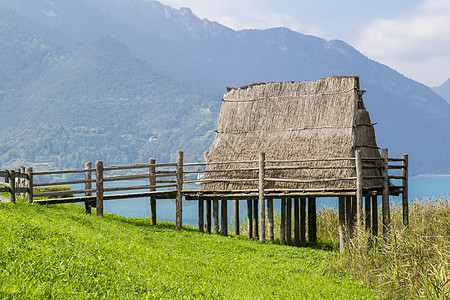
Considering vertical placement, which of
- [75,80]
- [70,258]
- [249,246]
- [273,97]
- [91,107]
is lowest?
[249,246]

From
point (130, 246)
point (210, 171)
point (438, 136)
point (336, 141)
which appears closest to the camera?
point (130, 246)

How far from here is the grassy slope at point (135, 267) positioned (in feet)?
25.6

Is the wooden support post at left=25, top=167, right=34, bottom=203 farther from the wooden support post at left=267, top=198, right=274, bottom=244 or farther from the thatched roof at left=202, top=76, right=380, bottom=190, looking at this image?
the wooden support post at left=267, top=198, right=274, bottom=244

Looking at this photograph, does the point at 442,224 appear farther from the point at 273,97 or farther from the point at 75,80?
the point at 75,80

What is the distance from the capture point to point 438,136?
197 metres

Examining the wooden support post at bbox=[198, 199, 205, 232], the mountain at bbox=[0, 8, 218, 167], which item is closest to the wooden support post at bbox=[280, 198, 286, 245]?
the wooden support post at bbox=[198, 199, 205, 232]

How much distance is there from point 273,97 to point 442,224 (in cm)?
764

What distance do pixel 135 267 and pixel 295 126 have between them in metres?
10.0

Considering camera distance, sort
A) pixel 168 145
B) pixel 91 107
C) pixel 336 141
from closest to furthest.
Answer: pixel 336 141, pixel 168 145, pixel 91 107

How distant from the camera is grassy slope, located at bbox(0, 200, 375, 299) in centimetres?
779

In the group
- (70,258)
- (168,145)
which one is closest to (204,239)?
(70,258)

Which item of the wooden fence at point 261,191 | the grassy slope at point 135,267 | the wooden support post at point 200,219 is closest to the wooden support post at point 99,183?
the wooden fence at point 261,191

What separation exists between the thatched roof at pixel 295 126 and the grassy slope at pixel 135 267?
401 cm

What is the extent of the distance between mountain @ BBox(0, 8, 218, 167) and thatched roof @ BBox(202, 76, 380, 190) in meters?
121
